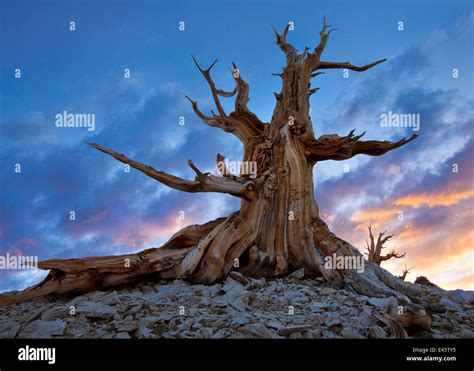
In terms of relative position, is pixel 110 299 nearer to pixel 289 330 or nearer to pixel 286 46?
pixel 289 330

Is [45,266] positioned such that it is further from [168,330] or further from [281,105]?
[281,105]

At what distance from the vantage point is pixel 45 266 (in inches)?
246

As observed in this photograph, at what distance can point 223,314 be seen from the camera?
4.90 m

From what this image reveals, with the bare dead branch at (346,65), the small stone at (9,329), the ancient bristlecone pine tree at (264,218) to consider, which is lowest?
the small stone at (9,329)

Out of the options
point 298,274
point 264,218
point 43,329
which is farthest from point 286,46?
point 43,329

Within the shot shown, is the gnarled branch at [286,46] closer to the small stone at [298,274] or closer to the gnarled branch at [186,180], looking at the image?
the gnarled branch at [186,180]

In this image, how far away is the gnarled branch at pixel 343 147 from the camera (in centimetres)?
818

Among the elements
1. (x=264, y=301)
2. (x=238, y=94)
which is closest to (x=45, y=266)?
(x=264, y=301)

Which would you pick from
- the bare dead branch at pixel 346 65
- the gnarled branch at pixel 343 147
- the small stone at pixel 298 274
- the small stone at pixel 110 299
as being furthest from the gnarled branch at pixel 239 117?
the small stone at pixel 110 299

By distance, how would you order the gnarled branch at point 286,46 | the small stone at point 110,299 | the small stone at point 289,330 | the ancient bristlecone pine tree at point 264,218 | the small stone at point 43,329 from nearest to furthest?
the small stone at point 289,330 → the small stone at point 43,329 → the small stone at point 110,299 → the ancient bristlecone pine tree at point 264,218 → the gnarled branch at point 286,46

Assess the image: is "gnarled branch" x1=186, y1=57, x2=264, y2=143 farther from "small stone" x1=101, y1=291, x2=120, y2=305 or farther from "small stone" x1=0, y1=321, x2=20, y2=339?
"small stone" x1=0, y1=321, x2=20, y2=339

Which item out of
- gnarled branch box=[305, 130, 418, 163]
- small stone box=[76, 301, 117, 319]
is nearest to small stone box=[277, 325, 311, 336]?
small stone box=[76, 301, 117, 319]

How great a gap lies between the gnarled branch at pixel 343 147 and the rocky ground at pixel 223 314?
→ 2.82 meters

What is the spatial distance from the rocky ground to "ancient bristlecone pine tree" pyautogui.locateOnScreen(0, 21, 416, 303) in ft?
0.99
